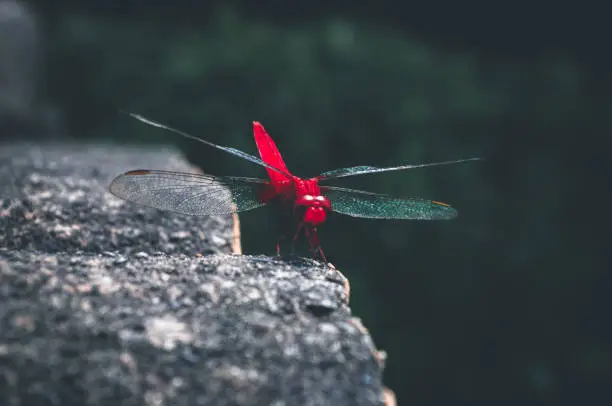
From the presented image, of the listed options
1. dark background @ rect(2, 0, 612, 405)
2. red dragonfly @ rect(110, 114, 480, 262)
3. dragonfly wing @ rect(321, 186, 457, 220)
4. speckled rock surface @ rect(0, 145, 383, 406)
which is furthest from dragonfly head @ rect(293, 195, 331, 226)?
dark background @ rect(2, 0, 612, 405)

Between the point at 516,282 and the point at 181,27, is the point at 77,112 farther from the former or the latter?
the point at 516,282

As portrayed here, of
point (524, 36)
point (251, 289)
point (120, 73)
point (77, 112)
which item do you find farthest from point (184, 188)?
point (524, 36)

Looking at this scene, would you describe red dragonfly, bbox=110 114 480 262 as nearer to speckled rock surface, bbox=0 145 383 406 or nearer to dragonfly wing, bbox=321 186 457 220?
dragonfly wing, bbox=321 186 457 220

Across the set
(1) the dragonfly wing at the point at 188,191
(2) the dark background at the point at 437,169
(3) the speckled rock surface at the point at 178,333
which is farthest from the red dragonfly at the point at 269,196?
(2) the dark background at the point at 437,169

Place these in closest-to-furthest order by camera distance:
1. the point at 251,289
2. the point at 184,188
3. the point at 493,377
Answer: the point at 251,289, the point at 184,188, the point at 493,377

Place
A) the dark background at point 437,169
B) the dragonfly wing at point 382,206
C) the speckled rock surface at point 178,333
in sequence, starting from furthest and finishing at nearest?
the dark background at point 437,169
the dragonfly wing at point 382,206
the speckled rock surface at point 178,333

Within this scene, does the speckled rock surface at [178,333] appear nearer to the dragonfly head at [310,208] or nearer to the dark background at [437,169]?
the dragonfly head at [310,208]

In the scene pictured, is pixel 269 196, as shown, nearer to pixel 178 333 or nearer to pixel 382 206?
pixel 382 206

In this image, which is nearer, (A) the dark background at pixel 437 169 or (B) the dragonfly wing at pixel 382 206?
(B) the dragonfly wing at pixel 382 206
